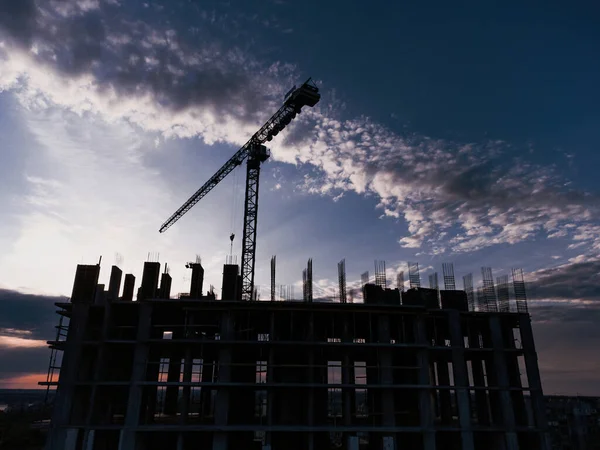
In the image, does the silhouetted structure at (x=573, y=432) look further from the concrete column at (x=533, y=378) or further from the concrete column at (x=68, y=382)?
the concrete column at (x=68, y=382)

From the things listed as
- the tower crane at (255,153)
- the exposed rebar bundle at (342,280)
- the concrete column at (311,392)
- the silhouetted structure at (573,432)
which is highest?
the tower crane at (255,153)

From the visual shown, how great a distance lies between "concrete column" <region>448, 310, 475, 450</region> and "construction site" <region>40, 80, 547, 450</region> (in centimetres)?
8

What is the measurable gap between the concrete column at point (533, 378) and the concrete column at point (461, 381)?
527 centimetres

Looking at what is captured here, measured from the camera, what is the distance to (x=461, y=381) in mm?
28141

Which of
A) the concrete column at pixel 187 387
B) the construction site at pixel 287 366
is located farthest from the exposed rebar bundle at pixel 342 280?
the concrete column at pixel 187 387

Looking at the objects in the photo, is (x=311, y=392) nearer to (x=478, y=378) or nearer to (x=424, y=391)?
(x=424, y=391)

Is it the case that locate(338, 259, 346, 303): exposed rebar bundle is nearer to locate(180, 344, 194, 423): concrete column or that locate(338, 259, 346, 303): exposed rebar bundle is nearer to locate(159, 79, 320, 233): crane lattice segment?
locate(180, 344, 194, 423): concrete column

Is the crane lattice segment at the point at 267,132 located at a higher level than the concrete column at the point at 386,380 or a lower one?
higher

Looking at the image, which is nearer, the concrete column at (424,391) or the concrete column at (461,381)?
the concrete column at (424,391)

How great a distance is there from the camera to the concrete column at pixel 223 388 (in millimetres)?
25266

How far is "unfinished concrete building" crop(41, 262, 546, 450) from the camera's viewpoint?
85.6 feet

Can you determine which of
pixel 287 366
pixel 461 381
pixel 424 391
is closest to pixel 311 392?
pixel 287 366

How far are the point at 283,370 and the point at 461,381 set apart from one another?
1218 centimetres

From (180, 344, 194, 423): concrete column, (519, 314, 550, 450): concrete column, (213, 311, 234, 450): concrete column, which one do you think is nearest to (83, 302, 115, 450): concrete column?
(180, 344, 194, 423): concrete column
